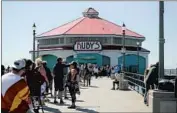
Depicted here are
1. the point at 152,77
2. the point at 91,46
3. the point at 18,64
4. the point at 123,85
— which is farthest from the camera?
the point at 91,46

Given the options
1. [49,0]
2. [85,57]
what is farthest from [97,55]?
[49,0]

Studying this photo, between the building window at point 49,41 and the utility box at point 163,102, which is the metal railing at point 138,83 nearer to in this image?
the utility box at point 163,102

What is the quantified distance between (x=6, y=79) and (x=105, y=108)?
308 inches

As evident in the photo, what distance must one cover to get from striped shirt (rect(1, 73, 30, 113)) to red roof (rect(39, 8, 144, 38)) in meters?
58.1

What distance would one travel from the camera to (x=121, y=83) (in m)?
22.5

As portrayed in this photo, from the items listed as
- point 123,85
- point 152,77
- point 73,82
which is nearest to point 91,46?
point 123,85

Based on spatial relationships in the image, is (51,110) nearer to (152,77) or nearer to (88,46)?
(152,77)

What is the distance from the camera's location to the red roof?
65000 millimetres

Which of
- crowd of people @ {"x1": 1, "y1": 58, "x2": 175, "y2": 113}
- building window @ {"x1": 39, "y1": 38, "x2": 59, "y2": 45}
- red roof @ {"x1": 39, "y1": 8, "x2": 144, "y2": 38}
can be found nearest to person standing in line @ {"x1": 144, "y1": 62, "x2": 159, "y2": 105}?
crowd of people @ {"x1": 1, "y1": 58, "x2": 175, "y2": 113}

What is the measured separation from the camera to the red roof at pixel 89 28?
213 feet

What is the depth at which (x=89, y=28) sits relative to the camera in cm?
6681

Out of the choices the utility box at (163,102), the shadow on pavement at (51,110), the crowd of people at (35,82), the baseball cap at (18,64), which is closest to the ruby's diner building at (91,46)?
the crowd of people at (35,82)

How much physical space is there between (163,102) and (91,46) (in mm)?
52077

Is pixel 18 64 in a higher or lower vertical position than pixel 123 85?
higher
